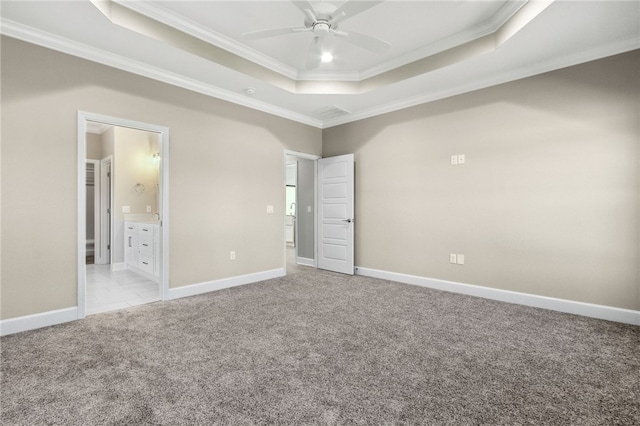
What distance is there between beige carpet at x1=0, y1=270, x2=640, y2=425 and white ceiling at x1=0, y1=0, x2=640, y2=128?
2660 mm

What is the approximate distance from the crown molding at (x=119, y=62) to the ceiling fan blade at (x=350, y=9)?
2.25 meters

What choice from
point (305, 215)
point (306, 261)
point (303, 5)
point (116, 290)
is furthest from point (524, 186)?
point (116, 290)

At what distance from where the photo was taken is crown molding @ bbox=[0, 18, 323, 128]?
2727 millimetres

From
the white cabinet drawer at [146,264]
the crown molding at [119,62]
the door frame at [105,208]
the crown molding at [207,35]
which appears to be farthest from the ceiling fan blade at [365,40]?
the door frame at [105,208]

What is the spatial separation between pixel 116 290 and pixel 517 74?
5.98 metres

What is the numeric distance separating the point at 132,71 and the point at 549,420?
4.75 meters

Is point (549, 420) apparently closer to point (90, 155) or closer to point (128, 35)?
point (128, 35)

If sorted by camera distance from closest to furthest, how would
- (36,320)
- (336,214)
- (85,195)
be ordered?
1. (36,320)
2. (85,195)
3. (336,214)

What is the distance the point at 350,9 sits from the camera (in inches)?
89.6

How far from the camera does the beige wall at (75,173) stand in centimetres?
275

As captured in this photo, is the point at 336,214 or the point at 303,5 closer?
the point at 303,5

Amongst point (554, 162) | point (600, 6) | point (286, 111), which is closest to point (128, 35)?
point (286, 111)

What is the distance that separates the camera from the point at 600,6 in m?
2.47

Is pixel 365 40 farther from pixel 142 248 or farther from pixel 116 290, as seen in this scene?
pixel 142 248
